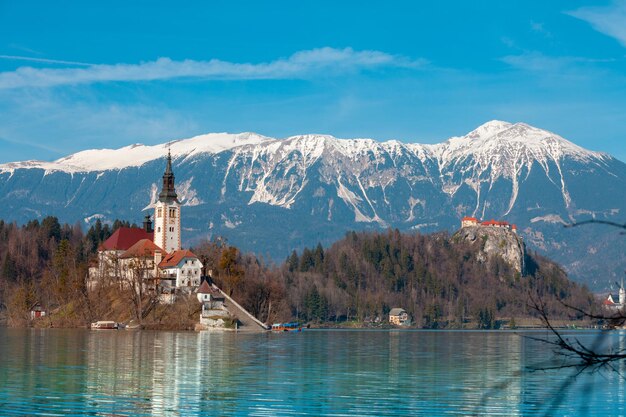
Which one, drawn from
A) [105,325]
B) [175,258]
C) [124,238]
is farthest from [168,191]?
[105,325]

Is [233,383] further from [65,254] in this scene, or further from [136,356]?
[65,254]

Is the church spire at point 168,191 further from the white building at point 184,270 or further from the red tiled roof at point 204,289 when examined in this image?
the red tiled roof at point 204,289

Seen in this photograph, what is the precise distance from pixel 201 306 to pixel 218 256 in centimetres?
2491

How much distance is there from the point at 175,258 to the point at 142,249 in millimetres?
12522

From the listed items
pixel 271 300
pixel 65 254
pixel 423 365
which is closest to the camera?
pixel 423 365

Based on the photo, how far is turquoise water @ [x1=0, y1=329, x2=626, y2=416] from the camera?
45781 millimetres

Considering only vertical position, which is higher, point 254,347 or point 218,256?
point 218,256

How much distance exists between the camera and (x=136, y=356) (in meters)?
80.8

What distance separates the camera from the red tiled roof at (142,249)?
17300 centimetres

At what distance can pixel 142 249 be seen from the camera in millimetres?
179125

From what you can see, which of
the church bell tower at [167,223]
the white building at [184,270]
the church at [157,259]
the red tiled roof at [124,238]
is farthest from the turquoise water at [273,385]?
the red tiled roof at [124,238]

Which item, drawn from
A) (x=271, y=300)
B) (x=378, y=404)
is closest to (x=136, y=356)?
(x=378, y=404)

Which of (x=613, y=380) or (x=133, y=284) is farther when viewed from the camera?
(x=133, y=284)

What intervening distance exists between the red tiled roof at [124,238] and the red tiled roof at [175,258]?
18.0 m
